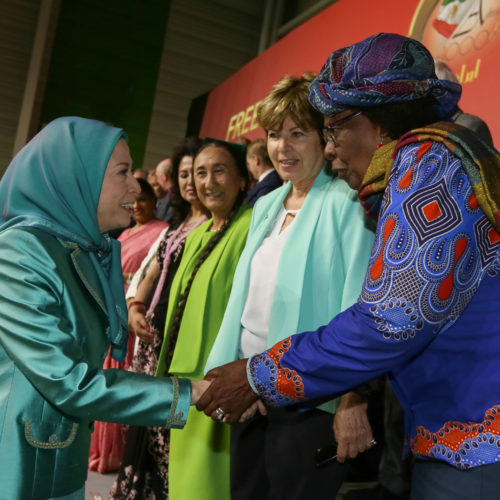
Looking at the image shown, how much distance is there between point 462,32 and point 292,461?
2.59 m

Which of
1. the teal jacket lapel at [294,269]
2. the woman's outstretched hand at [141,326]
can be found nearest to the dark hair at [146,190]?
the woman's outstretched hand at [141,326]

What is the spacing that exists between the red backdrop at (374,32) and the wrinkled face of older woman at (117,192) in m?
2.07

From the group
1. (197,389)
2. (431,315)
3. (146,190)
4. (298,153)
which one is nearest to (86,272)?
(197,389)

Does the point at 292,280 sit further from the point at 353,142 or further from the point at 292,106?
the point at 292,106

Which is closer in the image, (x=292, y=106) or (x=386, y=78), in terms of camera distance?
(x=386, y=78)

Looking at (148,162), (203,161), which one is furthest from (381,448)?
(148,162)

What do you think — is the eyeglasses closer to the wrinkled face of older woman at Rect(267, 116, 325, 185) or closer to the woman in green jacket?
the wrinkled face of older woman at Rect(267, 116, 325, 185)

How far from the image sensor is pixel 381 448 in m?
3.44

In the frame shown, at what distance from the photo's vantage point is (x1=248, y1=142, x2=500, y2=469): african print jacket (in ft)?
3.48

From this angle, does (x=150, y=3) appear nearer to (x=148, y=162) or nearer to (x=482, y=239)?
(x=148, y=162)

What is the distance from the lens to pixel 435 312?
1.08 metres

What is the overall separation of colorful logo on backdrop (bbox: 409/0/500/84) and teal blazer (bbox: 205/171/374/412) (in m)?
1.69

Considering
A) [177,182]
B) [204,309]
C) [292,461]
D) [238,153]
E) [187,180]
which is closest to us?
[292,461]

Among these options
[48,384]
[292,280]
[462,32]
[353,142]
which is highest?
[462,32]
